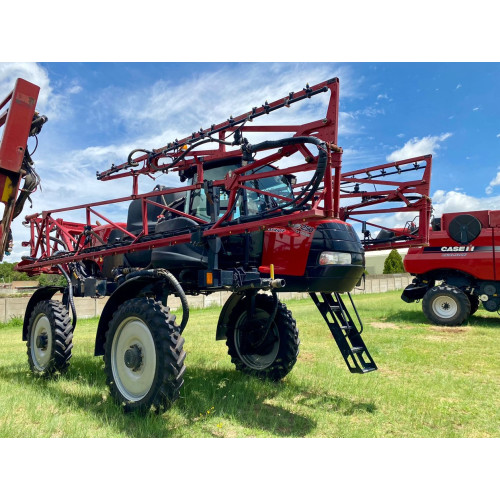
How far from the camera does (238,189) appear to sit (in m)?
4.33

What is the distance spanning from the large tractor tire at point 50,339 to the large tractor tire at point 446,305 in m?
8.83

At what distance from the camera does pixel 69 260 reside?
20.3 feet

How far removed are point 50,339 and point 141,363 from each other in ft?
7.83

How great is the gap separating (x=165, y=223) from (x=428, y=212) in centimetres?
494

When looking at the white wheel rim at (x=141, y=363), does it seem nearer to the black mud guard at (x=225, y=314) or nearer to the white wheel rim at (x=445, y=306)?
the black mud guard at (x=225, y=314)

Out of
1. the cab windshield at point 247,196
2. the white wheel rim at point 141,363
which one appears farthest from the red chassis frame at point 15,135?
the white wheel rim at point 141,363

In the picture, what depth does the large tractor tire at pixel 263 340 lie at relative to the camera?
217 inches

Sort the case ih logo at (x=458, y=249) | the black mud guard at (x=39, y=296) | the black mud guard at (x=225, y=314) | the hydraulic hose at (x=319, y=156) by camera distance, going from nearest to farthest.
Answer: the hydraulic hose at (x=319, y=156)
the black mud guard at (x=225, y=314)
the black mud guard at (x=39, y=296)
the case ih logo at (x=458, y=249)

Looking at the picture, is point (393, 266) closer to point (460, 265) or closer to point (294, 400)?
point (460, 265)

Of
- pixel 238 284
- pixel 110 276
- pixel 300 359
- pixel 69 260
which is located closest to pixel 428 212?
pixel 300 359

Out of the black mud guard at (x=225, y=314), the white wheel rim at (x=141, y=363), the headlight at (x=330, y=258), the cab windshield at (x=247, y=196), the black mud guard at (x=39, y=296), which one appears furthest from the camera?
the black mud guard at (x=39, y=296)

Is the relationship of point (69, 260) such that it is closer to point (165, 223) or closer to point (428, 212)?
point (165, 223)

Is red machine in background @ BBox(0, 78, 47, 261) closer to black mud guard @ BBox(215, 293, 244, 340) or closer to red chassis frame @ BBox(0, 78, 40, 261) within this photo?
red chassis frame @ BBox(0, 78, 40, 261)

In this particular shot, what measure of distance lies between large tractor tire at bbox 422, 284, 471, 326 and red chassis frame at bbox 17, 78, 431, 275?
3917mm
